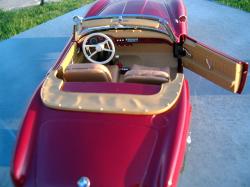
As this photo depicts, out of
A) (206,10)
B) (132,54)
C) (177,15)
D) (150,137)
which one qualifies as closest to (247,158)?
(150,137)

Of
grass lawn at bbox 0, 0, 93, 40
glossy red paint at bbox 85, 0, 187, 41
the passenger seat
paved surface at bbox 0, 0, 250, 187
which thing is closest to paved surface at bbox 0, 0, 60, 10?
grass lawn at bbox 0, 0, 93, 40

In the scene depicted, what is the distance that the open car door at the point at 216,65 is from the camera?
4496 mm

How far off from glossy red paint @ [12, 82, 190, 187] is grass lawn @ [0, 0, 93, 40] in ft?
17.4

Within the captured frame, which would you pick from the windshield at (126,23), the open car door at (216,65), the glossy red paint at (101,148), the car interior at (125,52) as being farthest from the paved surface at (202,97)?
the windshield at (126,23)

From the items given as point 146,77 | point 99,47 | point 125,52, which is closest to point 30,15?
point 125,52

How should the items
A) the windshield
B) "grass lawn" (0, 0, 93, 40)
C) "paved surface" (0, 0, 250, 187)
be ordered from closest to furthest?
"paved surface" (0, 0, 250, 187) < the windshield < "grass lawn" (0, 0, 93, 40)

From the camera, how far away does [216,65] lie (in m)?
4.78

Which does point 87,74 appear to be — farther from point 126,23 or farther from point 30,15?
point 30,15

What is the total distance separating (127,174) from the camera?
3.39 metres

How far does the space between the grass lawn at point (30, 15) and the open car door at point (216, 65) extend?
4938mm

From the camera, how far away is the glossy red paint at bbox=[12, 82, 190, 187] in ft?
11.2

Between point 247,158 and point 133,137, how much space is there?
181cm

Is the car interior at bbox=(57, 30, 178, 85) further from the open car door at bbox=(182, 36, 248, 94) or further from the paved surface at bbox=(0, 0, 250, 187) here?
the paved surface at bbox=(0, 0, 250, 187)

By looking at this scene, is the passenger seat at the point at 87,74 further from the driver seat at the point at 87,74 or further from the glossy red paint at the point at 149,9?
the glossy red paint at the point at 149,9
